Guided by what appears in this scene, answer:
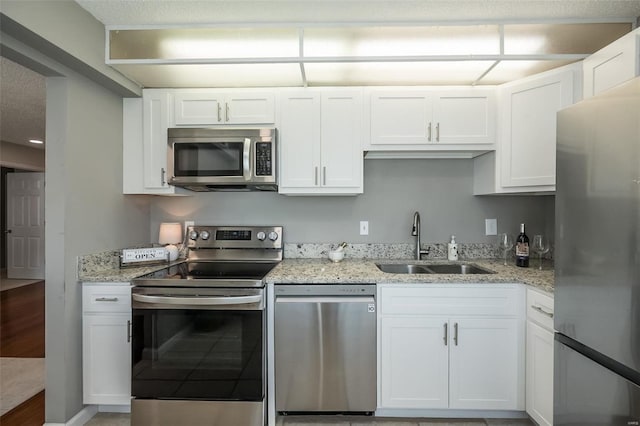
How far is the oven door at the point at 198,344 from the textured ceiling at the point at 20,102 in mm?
2158

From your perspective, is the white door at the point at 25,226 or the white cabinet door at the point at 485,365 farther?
the white door at the point at 25,226

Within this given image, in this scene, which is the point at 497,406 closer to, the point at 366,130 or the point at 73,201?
the point at 366,130

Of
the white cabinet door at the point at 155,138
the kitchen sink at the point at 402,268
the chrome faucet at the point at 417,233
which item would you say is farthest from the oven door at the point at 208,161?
the chrome faucet at the point at 417,233

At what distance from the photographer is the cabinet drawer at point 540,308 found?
1.63 m

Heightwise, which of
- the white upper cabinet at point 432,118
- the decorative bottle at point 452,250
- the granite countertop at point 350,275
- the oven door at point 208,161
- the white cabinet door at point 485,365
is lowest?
the white cabinet door at point 485,365

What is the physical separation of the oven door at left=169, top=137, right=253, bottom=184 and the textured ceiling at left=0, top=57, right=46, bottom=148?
4.89ft

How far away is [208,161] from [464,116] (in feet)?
5.91

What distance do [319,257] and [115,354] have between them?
4.90 ft

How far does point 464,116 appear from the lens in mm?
2170

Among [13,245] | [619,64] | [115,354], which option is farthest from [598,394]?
[13,245]

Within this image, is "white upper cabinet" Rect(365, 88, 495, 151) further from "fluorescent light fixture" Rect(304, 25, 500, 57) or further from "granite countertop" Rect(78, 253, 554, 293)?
"granite countertop" Rect(78, 253, 554, 293)

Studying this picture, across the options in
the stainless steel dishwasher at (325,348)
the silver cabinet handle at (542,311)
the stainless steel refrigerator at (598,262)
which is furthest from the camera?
the stainless steel dishwasher at (325,348)

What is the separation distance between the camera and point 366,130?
2.20m

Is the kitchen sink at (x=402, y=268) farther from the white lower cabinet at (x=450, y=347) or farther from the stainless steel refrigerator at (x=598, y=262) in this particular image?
the stainless steel refrigerator at (x=598, y=262)
